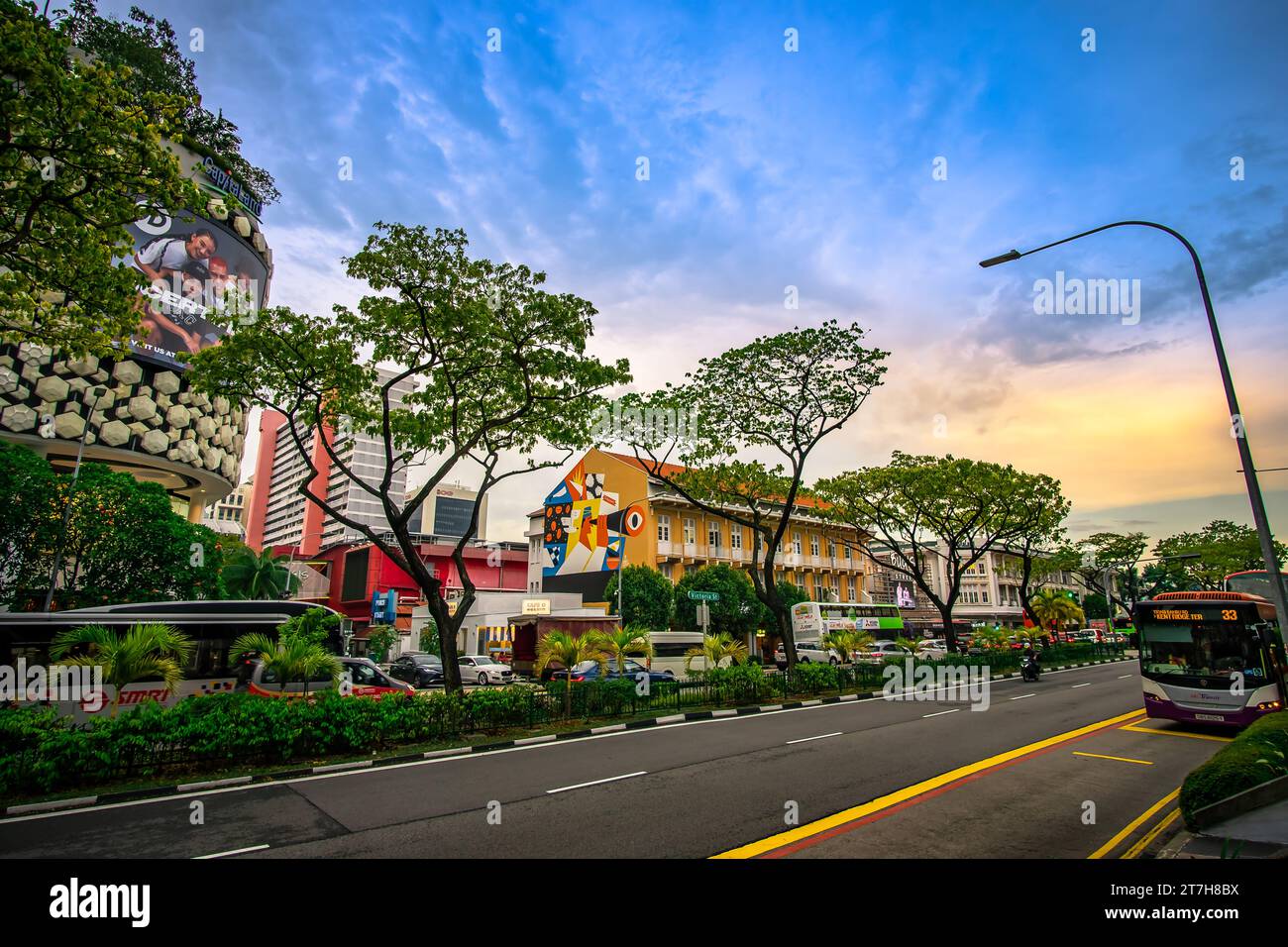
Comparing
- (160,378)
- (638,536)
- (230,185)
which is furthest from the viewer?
(638,536)

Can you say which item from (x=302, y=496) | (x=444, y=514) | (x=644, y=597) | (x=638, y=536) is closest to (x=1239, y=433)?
(x=644, y=597)

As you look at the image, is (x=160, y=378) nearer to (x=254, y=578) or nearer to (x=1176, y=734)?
(x=254, y=578)

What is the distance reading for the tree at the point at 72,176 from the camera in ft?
26.5

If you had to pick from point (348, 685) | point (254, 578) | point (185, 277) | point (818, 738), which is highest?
point (185, 277)

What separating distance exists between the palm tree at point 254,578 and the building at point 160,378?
9.58 m

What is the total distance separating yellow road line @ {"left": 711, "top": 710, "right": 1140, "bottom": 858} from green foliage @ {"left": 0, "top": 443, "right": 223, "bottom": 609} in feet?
100

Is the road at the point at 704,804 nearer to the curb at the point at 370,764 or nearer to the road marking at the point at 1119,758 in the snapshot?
the road marking at the point at 1119,758

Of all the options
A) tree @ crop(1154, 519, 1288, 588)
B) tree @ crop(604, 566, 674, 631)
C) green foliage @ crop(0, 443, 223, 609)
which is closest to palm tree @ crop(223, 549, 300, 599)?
green foliage @ crop(0, 443, 223, 609)

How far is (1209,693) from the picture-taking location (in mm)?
12734

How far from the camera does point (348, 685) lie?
17312 mm

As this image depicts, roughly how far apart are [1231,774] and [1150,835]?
3.40ft
